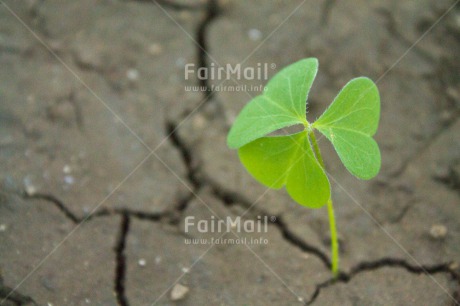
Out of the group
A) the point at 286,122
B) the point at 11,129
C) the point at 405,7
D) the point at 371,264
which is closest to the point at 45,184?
the point at 11,129

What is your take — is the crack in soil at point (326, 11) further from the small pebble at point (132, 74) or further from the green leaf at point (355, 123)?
the green leaf at point (355, 123)

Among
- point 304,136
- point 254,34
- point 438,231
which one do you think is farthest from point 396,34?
point 304,136

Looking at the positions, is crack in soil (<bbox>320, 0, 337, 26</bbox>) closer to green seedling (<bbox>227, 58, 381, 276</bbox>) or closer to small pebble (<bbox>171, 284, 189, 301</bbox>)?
green seedling (<bbox>227, 58, 381, 276</bbox>)

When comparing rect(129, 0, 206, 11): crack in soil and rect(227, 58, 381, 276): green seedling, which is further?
rect(129, 0, 206, 11): crack in soil

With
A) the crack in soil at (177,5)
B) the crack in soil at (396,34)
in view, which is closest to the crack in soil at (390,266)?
the crack in soil at (396,34)

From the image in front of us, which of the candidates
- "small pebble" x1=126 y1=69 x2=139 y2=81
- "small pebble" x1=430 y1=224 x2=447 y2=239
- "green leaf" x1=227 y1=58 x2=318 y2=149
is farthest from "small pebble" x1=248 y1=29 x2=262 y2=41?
"small pebble" x1=430 y1=224 x2=447 y2=239
